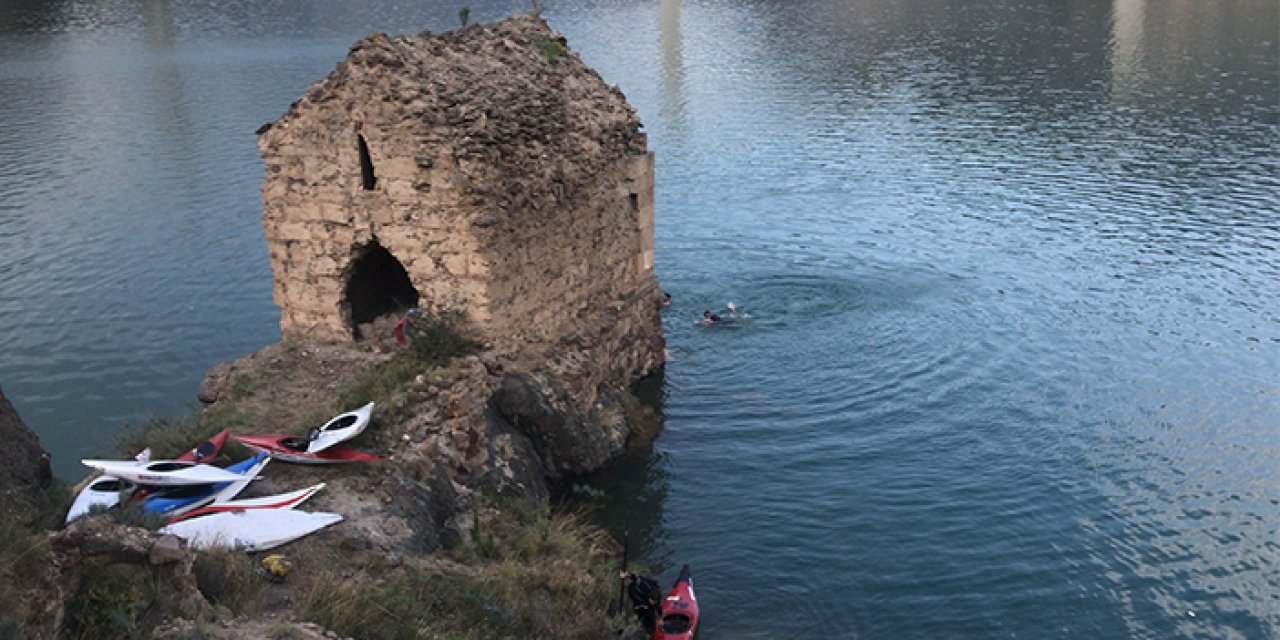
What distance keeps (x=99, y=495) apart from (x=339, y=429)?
8.39 feet

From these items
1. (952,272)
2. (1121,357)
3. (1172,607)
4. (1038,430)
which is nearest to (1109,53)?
(952,272)

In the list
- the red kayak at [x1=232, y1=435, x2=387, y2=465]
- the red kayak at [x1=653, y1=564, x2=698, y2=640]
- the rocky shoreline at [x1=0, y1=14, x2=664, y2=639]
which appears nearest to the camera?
the rocky shoreline at [x1=0, y1=14, x2=664, y2=639]

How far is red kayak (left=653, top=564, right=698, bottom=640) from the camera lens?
12.9m

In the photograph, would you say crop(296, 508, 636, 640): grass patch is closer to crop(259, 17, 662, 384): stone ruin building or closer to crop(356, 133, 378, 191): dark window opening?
crop(259, 17, 662, 384): stone ruin building

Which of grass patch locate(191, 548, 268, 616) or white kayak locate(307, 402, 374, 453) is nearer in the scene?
grass patch locate(191, 548, 268, 616)

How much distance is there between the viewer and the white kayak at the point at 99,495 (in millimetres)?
11000

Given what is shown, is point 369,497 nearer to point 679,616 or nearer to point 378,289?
point 679,616

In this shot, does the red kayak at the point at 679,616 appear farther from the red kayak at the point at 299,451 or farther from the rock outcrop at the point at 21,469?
the rock outcrop at the point at 21,469

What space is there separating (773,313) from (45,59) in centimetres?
4246

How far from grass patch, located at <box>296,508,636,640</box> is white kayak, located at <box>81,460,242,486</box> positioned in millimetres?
1852

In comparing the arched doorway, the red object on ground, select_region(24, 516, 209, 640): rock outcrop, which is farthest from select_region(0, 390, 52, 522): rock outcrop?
the arched doorway

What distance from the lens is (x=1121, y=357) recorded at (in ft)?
70.8

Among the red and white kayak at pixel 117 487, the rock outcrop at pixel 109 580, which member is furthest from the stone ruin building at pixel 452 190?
the rock outcrop at pixel 109 580

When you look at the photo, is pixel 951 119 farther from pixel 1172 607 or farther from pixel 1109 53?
pixel 1172 607
